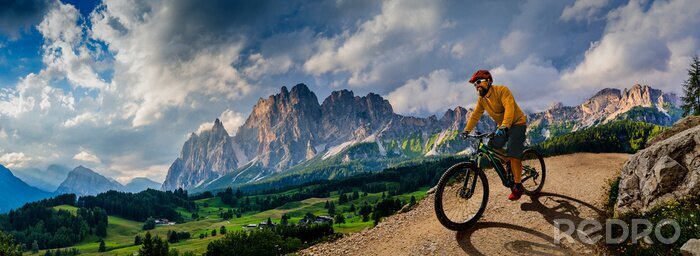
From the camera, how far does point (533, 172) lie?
16.1 meters

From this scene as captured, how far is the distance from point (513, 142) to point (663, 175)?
434cm

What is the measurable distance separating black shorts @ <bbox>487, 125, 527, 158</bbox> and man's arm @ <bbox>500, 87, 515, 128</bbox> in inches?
23.2

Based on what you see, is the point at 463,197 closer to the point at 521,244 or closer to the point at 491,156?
the point at 491,156

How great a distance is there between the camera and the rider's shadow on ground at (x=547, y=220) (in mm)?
10930

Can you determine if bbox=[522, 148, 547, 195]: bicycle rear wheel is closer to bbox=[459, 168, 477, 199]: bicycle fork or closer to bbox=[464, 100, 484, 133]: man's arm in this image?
bbox=[464, 100, 484, 133]: man's arm

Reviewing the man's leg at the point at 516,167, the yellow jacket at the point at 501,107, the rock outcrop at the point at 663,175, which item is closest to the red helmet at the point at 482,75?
the yellow jacket at the point at 501,107

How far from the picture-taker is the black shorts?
1294 cm

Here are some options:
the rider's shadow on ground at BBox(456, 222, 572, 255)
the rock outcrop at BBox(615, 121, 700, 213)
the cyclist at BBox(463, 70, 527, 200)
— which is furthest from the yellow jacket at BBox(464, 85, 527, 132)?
the rock outcrop at BBox(615, 121, 700, 213)

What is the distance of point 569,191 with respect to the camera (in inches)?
642

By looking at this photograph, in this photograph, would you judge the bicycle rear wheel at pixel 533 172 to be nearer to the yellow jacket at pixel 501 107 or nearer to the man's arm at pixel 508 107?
the yellow jacket at pixel 501 107

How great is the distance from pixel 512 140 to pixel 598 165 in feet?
38.5

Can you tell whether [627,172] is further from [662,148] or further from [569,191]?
[569,191]

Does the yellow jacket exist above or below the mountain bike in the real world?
above

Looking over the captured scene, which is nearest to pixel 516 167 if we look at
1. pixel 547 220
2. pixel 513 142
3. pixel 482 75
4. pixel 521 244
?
pixel 513 142
